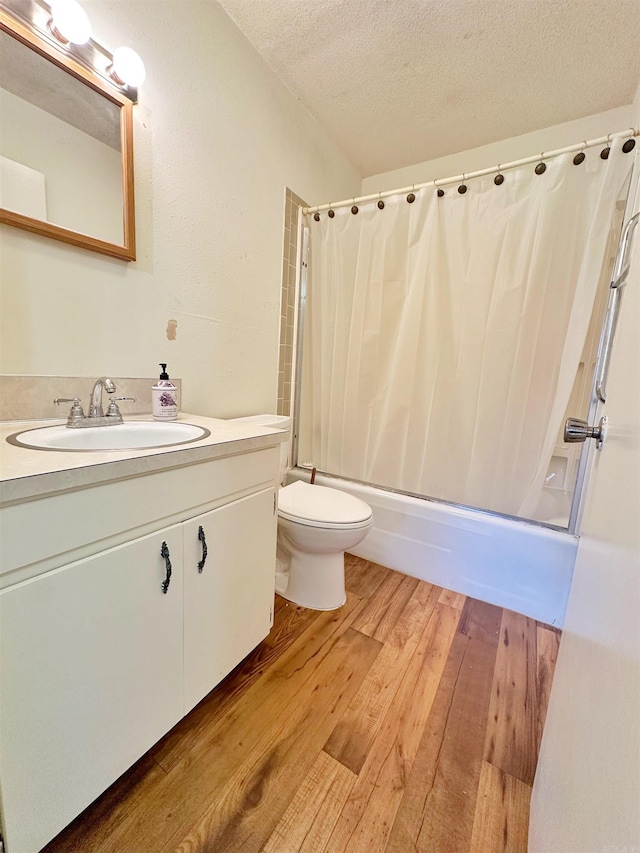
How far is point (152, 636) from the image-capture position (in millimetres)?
786

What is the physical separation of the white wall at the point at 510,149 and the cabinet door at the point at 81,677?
8.03ft

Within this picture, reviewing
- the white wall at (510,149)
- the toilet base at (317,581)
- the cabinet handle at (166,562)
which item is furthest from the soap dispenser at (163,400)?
the white wall at (510,149)

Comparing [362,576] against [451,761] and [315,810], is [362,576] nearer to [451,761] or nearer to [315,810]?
[451,761]

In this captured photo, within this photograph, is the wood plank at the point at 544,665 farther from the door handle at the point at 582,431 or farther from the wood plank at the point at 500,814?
the door handle at the point at 582,431

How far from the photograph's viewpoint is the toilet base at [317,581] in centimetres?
145

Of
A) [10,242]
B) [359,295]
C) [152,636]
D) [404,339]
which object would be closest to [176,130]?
[10,242]

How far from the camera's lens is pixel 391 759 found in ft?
2.99

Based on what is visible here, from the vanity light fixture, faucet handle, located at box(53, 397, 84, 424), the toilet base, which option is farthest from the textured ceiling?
the toilet base

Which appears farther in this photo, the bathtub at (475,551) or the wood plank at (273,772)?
the bathtub at (475,551)

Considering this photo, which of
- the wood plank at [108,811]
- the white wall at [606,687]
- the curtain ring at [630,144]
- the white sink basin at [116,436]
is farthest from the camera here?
the curtain ring at [630,144]

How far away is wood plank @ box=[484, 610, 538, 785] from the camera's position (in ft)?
3.05

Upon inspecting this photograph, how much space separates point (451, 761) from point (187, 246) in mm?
1856

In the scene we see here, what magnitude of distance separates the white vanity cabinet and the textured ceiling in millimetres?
1741

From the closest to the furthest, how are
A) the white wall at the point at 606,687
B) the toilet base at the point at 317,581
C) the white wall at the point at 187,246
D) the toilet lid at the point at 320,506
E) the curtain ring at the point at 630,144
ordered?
the white wall at the point at 606,687
the white wall at the point at 187,246
the curtain ring at the point at 630,144
the toilet lid at the point at 320,506
the toilet base at the point at 317,581
